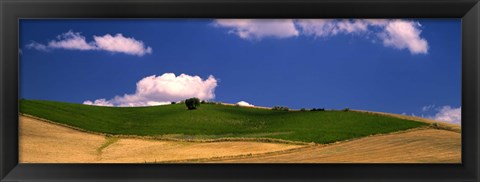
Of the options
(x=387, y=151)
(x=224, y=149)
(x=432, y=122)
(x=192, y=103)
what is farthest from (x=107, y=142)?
(x=432, y=122)

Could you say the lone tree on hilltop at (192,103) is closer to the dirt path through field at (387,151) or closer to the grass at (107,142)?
the dirt path through field at (387,151)

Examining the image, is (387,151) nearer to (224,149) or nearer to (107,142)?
(224,149)

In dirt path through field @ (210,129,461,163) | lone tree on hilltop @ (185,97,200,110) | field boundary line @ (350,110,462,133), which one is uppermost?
lone tree on hilltop @ (185,97,200,110)

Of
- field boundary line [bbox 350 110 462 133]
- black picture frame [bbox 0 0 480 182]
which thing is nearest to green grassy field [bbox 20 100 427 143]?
field boundary line [bbox 350 110 462 133]

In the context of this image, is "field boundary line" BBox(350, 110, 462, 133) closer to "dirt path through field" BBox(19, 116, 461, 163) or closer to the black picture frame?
"dirt path through field" BBox(19, 116, 461, 163)

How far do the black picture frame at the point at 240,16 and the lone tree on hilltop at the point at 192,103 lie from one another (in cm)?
50

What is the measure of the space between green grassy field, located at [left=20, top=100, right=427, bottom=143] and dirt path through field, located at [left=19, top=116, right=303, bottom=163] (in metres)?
0.08

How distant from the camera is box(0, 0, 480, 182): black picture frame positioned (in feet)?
11.3

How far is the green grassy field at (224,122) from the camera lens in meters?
3.77

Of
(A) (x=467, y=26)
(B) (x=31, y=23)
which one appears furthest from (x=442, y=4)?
(B) (x=31, y=23)

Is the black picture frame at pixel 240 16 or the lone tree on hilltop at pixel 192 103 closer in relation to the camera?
the black picture frame at pixel 240 16

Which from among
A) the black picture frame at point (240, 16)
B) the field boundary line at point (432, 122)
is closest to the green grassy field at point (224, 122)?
the field boundary line at point (432, 122)

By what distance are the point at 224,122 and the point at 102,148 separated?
95 centimetres

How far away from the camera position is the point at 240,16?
3480 mm
